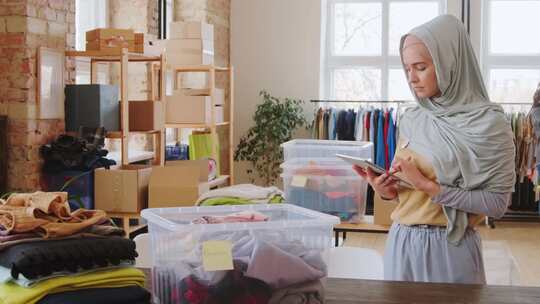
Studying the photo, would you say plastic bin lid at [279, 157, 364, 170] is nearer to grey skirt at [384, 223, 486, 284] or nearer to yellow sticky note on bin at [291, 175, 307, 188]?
yellow sticky note on bin at [291, 175, 307, 188]

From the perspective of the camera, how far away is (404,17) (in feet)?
27.3

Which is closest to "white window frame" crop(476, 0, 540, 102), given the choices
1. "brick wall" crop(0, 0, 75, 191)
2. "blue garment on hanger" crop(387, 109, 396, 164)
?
"blue garment on hanger" crop(387, 109, 396, 164)

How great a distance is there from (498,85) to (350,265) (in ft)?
20.0

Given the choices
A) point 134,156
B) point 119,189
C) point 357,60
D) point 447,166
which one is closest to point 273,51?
point 357,60

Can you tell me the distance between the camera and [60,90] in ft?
15.2

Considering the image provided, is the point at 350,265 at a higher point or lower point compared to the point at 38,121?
lower

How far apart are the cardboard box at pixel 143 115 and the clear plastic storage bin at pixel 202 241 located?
11.6 ft

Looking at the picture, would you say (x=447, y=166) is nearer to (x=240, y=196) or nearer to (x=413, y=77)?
(x=413, y=77)

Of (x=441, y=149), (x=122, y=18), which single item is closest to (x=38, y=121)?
(x=122, y=18)

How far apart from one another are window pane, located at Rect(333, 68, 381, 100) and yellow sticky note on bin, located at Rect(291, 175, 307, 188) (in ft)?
A: 14.5

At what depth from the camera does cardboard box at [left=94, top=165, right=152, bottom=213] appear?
14.9 feet

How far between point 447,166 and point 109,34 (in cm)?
305

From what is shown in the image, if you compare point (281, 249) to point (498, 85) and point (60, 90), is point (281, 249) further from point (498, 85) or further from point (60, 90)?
point (498, 85)

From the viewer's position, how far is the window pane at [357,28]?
8383mm
